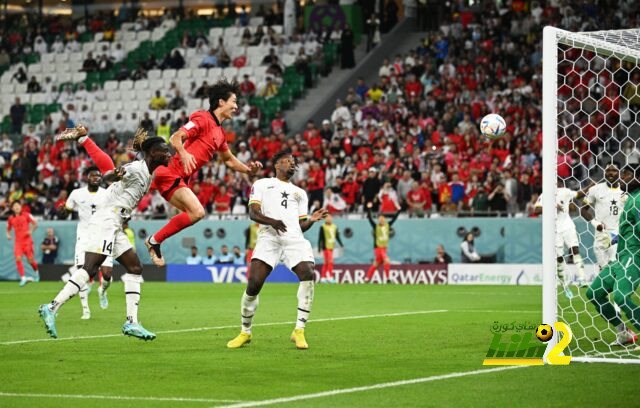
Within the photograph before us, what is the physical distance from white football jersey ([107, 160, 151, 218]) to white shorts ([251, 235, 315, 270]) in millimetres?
1795

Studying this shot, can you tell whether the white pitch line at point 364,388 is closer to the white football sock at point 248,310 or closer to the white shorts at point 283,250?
the white shorts at point 283,250

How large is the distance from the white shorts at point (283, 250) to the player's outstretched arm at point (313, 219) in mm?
176

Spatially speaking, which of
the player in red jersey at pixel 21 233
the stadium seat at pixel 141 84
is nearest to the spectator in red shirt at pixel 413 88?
the stadium seat at pixel 141 84

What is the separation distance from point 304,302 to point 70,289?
9.66 feet

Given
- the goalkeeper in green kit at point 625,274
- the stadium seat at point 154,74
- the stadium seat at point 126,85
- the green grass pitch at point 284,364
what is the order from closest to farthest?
the green grass pitch at point 284,364 → the goalkeeper in green kit at point 625,274 → the stadium seat at point 126,85 → the stadium seat at point 154,74

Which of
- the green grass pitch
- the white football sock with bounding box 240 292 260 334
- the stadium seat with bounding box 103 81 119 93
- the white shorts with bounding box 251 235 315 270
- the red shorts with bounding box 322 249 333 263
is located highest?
the stadium seat with bounding box 103 81 119 93

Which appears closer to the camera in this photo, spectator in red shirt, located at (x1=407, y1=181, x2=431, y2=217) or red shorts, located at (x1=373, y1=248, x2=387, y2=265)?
red shorts, located at (x1=373, y1=248, x2=387, y2=265)

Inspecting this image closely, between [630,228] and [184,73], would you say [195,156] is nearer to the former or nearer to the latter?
[630,228]

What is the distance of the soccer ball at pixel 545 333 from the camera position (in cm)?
1104

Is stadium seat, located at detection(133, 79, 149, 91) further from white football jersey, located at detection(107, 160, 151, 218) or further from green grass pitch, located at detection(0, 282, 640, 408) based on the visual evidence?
white football jersey, located at detection(107, 160, 151, 218)

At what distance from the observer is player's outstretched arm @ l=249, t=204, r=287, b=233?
12977mm

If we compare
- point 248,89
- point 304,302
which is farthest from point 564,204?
point 248,89

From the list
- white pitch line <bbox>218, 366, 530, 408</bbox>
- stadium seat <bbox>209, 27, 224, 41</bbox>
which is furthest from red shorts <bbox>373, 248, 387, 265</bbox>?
white pitch line <bbox>218, 366, 530, 408</bbox>

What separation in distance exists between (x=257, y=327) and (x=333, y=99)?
1048 inches
